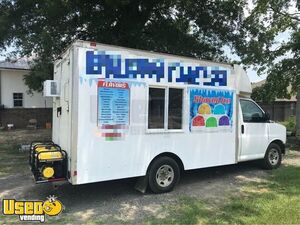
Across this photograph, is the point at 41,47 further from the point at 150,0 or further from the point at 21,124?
the point at 21,124

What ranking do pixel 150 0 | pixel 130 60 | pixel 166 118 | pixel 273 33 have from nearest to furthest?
pixel 130 60 < pixel 166 118 < pixel 150 0 < pixel 273 33

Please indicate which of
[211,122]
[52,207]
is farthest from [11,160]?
[211,122]

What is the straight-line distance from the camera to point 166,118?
6.49 meters

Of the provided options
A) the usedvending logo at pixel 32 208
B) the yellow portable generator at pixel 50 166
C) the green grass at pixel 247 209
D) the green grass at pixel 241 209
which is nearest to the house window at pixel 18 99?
the usedvending logo at pixel 32 208

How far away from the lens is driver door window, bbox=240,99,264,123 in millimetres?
8008

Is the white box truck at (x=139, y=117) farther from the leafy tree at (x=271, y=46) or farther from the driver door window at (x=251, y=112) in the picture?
the leafy tree at (x=271, y=46)

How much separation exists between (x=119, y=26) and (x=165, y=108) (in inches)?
274

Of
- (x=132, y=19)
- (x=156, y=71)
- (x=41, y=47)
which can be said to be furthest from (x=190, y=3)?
(x=156, y=71)

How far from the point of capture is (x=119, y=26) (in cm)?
1235

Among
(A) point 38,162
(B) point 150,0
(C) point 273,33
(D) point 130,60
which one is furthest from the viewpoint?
(C) point 273,33

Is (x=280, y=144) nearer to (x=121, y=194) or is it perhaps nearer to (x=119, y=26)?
(x=121, y=194)

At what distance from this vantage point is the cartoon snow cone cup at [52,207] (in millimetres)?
5473

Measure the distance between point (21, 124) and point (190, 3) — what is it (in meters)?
15.3

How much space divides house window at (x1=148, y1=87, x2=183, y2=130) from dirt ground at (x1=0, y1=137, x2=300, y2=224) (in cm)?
148
